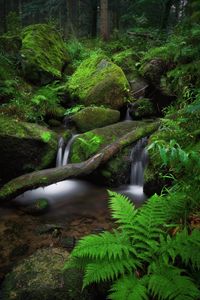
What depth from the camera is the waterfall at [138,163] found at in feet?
25.8

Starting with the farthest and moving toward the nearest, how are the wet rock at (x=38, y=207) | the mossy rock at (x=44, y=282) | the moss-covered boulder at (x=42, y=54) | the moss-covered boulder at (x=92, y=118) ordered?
the moss-covered boulder at (x=42, y=54)
the moss-covered boulder at (x=92, y=118)
the wet rock at (x=38, y=207)
the mossy rock at (x=44, y=282)

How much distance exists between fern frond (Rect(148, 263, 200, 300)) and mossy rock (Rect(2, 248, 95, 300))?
1.01 meters

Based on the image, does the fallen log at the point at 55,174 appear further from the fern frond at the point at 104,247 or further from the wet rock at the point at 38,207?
the fern frond at the point at 104,247

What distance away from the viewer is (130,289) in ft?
10.0

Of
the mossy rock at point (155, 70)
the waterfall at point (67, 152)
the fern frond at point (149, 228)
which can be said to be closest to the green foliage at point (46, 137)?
the waterfall at point (67, 152)

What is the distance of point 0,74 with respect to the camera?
10766 millimetres

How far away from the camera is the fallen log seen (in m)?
7.17

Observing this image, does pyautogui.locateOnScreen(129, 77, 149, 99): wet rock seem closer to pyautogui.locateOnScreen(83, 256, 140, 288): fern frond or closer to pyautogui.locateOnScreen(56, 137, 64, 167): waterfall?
pyautogui.locateOnScreen(56, 137, 64, 167): waterfall

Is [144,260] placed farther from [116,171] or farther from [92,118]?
[92,118]

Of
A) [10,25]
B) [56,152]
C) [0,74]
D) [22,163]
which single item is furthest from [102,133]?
[10,25]

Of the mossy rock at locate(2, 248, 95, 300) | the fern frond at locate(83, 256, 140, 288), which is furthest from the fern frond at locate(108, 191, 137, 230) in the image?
the mossy rock at locate(2, 248, 95, 300)

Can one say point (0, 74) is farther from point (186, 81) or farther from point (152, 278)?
point (152, 278)

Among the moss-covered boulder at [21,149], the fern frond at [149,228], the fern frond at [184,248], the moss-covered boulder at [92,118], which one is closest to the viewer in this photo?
the fern frond at [184,248]

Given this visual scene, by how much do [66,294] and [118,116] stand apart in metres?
6.93
